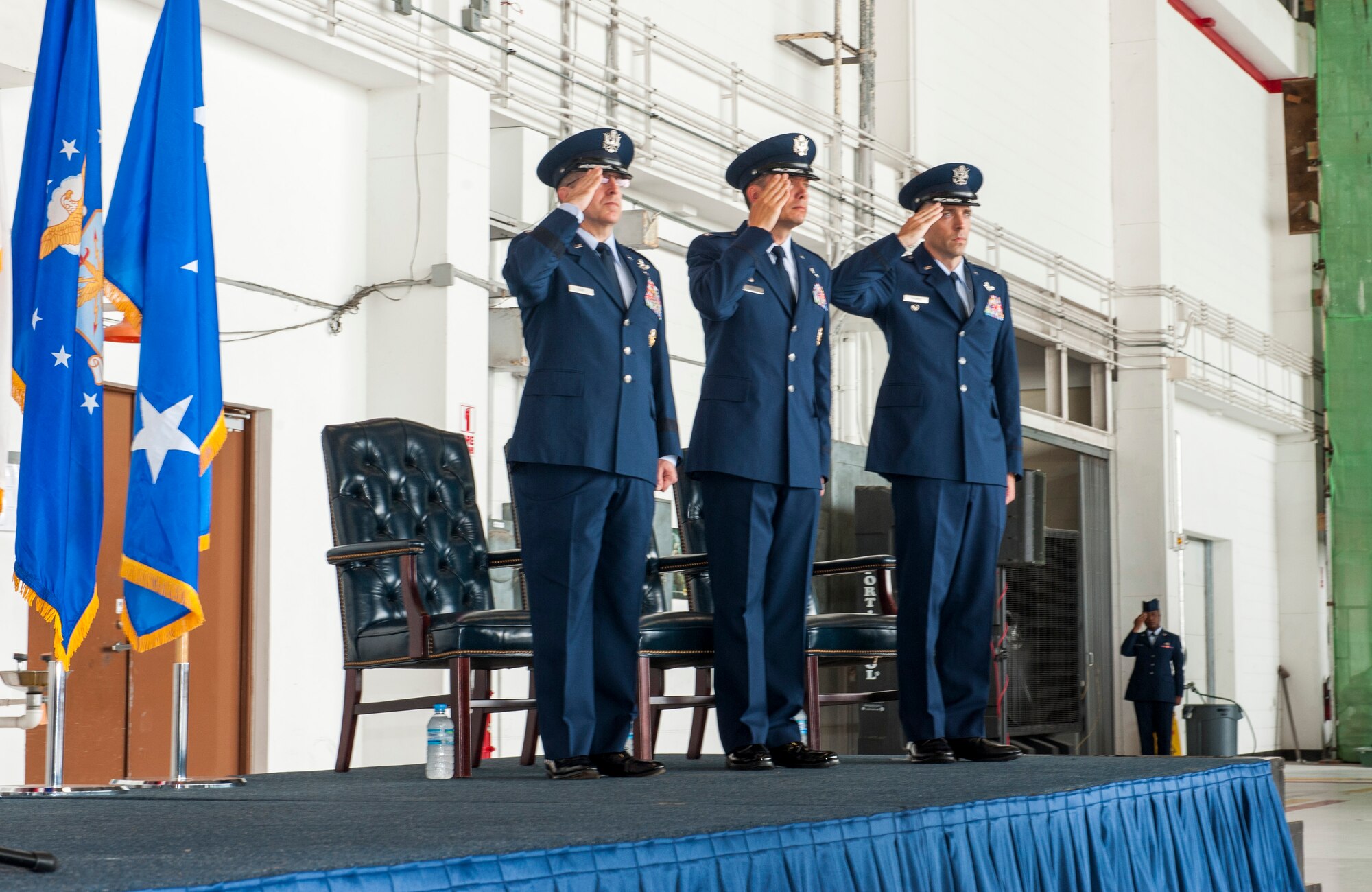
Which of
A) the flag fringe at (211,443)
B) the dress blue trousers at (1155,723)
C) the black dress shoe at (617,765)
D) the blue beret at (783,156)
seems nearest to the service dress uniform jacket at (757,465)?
the blue beret at (783,156)

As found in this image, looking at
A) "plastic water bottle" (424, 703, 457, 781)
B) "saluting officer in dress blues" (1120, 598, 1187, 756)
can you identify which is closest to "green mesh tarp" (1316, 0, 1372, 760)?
"saluting officer in dress blues" (1120, 598, 1187, 756)

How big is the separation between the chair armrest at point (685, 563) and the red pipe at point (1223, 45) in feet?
34.9

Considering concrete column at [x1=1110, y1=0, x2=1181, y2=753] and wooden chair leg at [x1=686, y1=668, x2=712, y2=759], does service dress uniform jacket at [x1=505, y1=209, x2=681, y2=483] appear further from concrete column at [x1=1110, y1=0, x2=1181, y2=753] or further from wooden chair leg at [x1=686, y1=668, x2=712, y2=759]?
concrete column at [x1=1110, y1=0, x2=1181, y2=753]

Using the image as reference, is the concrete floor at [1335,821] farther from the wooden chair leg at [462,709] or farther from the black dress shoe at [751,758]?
the wooden chair leg at [462,709]

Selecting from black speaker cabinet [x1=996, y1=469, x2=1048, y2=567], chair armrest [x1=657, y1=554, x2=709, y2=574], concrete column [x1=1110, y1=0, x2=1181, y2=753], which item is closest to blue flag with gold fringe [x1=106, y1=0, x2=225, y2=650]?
chair armrest [x1=657, y1=554, x2=709, y2=574]

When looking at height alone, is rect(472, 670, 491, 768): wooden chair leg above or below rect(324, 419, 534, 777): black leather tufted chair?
below

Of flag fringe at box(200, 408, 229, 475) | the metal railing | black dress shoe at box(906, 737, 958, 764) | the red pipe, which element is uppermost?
the red pipe

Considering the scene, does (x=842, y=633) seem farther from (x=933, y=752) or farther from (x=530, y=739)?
(x=530, y=739)

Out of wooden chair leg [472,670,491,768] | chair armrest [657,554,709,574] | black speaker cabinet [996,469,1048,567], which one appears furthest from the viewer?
black speaker cabinet [996,469,1048,567]

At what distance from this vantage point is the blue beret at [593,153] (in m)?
3.19

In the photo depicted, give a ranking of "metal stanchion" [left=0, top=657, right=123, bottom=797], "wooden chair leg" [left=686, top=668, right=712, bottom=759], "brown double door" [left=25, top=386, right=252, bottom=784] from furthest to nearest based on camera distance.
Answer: "brown double door" [left=25, top=386, right=252, bottom=784]
"wooden chair leg" [left=686, top=668, right=712, bottom=759]
"metal stanchion" [left=0, top=657, right=123, bottom=797]

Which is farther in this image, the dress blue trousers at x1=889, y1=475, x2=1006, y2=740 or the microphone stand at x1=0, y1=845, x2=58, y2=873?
the dress blue trousers at x1=889, y1=475, x2=1006, y2=740

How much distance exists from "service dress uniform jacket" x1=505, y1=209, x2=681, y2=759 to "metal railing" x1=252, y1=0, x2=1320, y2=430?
2998mm

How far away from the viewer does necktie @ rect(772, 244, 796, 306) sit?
3502 mm
